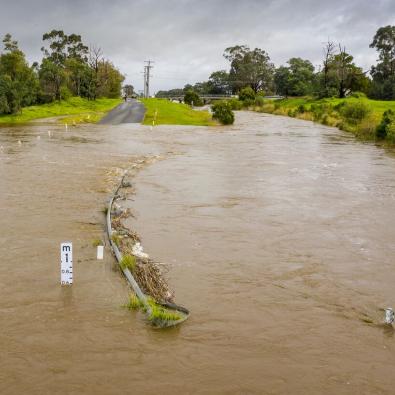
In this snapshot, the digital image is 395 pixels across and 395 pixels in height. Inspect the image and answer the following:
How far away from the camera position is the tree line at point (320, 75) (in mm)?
78750

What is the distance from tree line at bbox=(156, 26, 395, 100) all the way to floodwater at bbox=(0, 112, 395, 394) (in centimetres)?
6266

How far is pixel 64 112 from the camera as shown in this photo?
55.3 meters

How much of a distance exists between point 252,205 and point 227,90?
461 feet

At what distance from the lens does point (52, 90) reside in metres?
64.2

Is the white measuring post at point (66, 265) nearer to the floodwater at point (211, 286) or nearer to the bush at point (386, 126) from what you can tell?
the floodwater at point (211, 286)

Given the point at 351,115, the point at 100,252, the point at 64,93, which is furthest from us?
the point at 64,93

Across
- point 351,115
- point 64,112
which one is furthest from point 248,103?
point 351,115

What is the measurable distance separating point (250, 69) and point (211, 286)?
13087 centimetres

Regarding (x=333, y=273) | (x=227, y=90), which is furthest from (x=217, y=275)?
(x=227, y=90)

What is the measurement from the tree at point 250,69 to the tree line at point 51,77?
1838 inches

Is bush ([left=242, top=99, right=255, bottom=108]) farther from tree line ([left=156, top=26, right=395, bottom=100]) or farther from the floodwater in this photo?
the floodwater

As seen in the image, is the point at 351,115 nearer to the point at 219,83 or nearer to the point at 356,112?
the point at 356,112

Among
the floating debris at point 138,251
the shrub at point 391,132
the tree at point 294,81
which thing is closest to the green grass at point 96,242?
the floating debris at point 138,251

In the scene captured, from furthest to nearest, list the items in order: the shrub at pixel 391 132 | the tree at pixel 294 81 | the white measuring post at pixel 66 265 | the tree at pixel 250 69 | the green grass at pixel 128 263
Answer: the tree at pixel 250 69 → the tree at pixel 294 81 → the shrub at pixel 391 132 → the green grass at pixel 128 263 → the white measuring post at pixel 66 265
